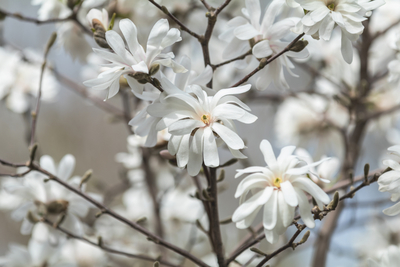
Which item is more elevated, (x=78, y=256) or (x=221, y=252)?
(x=221, y=252)

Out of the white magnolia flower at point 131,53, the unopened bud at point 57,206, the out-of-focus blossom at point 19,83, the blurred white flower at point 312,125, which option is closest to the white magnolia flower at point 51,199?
the unopened bud at point 57,206

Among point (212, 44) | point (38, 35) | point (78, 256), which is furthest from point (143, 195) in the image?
point (38, 35)

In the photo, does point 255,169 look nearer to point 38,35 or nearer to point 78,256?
point 78,256

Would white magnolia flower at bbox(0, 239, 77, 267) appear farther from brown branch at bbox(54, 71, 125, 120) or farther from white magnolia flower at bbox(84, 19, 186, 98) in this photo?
white magnolia flower at bbox(84, 19, 186, 98)

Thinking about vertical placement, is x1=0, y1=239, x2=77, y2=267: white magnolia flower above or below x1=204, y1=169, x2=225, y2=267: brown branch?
below

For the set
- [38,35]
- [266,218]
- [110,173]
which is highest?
[266,218]

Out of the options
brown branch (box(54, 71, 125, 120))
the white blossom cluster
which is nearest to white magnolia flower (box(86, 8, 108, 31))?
the white blossom cluster

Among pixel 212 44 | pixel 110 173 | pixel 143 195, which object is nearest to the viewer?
pixel 212 44
